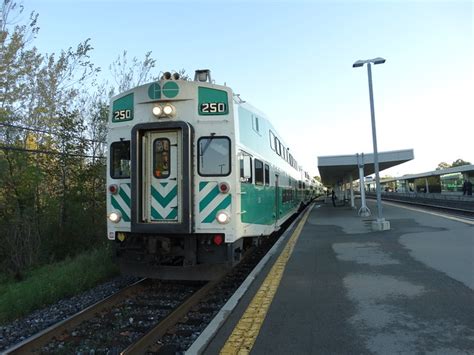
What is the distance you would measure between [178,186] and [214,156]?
80 centimetres

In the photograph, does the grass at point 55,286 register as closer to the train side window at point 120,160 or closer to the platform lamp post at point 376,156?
the train side window at point 120,160

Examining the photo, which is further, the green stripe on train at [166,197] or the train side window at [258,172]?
the train side window at [258,172]

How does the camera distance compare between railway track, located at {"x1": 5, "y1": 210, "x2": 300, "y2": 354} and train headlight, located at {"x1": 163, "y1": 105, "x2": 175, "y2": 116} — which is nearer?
railway track, located at {"x1": 5, "y1": 210, "x2": 300, "y2": 354}

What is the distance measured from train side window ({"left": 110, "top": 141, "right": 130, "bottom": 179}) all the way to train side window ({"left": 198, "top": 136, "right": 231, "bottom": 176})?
1.45 m

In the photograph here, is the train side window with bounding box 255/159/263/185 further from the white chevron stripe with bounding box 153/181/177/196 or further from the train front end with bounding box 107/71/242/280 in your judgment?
the white chevron stripe with bounding box 153/181/177/196

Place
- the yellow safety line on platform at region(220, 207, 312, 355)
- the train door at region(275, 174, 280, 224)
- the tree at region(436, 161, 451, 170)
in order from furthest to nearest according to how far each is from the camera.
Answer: the tree at region(436, 161, 451, 170)
the train door at region(275, 174, 280, 224)
the yellow safety line on platform at region(220, 207, 312, 355)

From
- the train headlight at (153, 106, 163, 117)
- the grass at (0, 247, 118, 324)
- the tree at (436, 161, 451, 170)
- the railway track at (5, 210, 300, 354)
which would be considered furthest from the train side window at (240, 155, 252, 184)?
the tree at (436, 161, 451, 170)

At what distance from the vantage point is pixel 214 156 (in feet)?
22.2

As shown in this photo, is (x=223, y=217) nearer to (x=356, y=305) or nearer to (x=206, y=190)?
(x=206, y=190)

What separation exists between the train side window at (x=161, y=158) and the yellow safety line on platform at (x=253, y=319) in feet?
8.37

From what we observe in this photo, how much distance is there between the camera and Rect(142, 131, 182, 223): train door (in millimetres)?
6730

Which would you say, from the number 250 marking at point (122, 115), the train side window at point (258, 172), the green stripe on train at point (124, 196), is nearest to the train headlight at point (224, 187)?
the green stripe on train at point (124, 196)

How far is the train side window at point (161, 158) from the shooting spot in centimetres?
688

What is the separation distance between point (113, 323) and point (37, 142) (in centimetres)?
874
